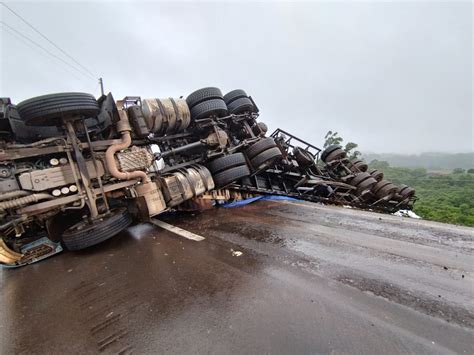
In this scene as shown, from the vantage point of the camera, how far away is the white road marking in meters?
3.63

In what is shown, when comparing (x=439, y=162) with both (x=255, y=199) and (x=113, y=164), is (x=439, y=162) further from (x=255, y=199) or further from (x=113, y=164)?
(x=113, y=164)

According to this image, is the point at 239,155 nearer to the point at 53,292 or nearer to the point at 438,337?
the point at 53,292

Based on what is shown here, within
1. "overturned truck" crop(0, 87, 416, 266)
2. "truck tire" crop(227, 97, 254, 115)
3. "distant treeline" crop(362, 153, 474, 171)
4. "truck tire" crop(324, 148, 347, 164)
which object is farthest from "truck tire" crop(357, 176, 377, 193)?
"distant treeline" crop(362, 153, 474, 171)

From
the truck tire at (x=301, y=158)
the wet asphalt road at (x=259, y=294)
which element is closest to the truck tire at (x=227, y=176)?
the wet asphalt road at (x=259, y=294)

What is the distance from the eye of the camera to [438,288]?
2.03 m

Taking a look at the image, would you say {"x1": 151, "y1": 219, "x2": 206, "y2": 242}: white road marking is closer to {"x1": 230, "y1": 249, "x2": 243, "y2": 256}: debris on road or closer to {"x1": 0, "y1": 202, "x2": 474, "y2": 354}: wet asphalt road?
{"x1": 0, "y1": 202, "x2": 474, "y2": 354}: wet asphalt road

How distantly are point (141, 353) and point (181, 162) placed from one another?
421 centimetres

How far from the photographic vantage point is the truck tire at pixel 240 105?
6.72m

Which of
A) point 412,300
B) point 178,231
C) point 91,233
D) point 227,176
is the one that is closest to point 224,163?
point 227,176

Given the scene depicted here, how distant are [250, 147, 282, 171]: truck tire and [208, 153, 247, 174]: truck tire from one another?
526 mm

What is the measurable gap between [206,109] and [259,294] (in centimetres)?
440

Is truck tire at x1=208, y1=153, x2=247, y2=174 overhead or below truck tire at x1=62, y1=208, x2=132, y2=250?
overhead

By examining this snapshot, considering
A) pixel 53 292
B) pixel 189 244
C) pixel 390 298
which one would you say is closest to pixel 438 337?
pixel 390 298

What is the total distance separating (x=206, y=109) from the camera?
18.1 ft
